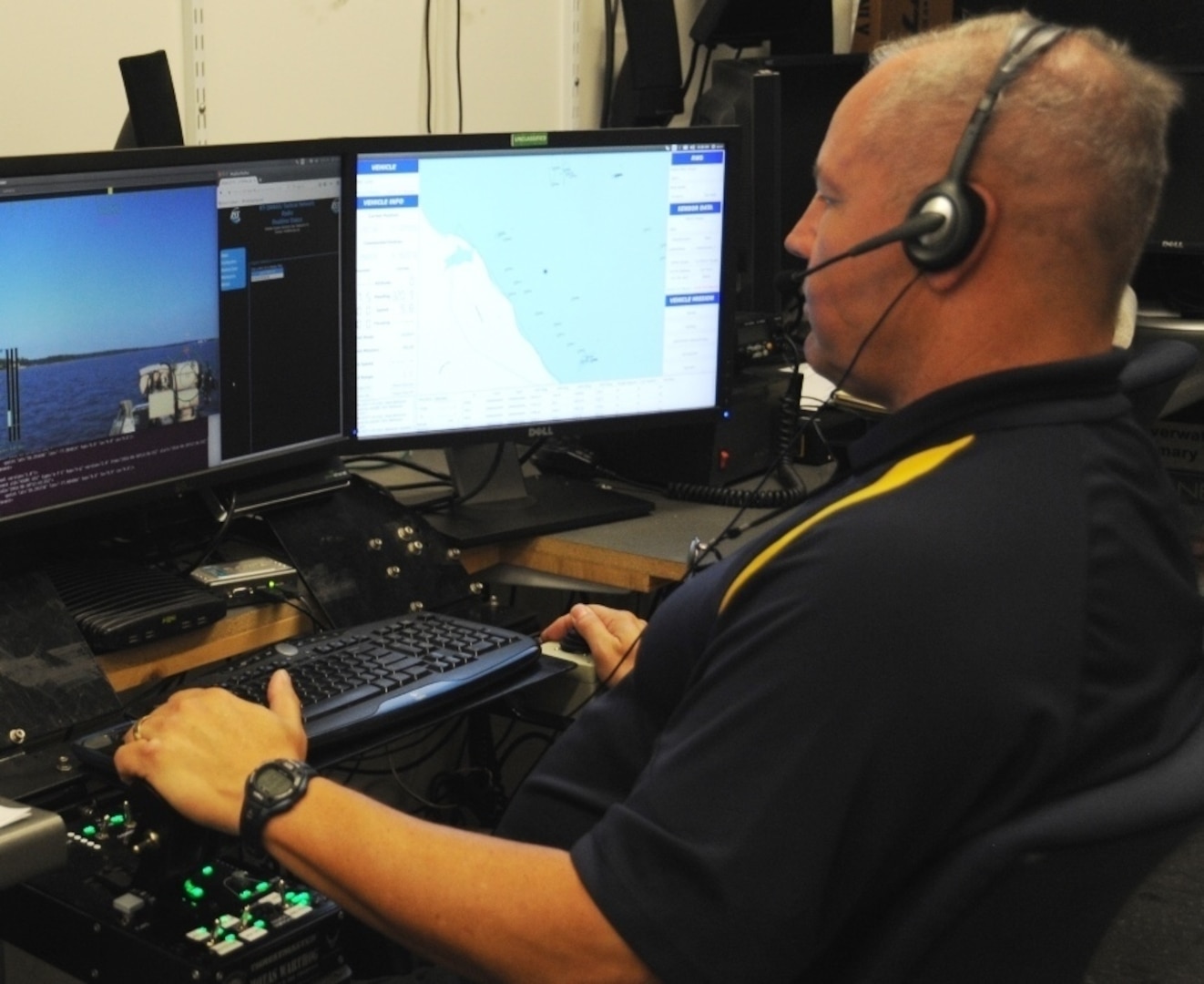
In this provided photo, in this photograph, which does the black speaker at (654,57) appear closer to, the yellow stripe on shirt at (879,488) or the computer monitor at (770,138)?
the computer monitor at (770,138)

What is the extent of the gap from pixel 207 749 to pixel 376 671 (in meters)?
0.33

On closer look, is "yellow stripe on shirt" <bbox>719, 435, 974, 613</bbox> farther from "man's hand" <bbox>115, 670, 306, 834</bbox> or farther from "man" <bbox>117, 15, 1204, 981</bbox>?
"man's hand" <bbox>115, 670, 306, 834</bbox>

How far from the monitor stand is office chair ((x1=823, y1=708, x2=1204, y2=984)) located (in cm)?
112

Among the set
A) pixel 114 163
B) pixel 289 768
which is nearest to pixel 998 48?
pixel 289 768

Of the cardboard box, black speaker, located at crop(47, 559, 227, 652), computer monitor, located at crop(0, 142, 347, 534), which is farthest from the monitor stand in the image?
the cardboard box

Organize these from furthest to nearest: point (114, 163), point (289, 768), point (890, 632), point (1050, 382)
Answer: point (114, 163) → point (289, 768) → point (1050, 382) → point (890, 632)

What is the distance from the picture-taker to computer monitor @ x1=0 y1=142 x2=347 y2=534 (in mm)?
1630

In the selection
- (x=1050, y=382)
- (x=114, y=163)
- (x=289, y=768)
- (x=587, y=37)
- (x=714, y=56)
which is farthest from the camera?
(x=714, y=56)

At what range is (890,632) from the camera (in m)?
0.97

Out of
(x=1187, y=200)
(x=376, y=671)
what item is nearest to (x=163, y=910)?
(x=376, y=671)

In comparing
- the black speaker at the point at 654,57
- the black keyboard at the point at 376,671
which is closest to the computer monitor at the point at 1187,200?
the black speaker at the point at 654,57

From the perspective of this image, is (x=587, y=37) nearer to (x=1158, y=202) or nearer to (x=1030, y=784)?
(x=1158, y=202)

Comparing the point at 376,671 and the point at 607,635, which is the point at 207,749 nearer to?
the point at 376,671

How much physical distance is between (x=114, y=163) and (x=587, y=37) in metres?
1.69
